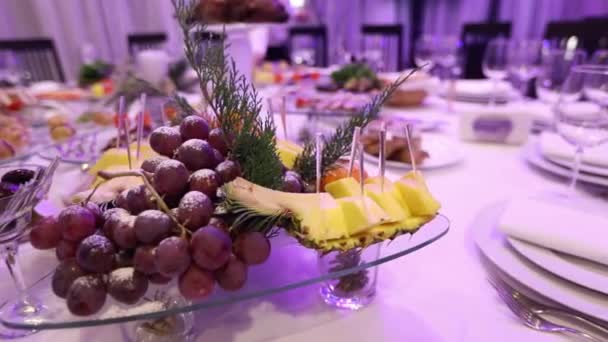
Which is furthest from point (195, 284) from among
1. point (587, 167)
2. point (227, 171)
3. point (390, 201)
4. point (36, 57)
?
point (36, 57)

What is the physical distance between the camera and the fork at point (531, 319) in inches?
17.7

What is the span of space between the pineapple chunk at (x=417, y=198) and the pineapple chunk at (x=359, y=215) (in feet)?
0.16

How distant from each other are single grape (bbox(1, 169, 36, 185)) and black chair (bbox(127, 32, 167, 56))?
2.71 m

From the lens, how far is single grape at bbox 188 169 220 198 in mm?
444

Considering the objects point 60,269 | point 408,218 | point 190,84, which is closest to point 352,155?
point 408,218

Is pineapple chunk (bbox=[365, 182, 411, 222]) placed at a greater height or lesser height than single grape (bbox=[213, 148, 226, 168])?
lesser

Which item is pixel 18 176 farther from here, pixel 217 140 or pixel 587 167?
pixel 587 167

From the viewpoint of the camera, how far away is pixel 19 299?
38 centimetres

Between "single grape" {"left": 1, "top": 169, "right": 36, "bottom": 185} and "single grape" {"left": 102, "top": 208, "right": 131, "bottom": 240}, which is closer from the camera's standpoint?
"single grape" {"left": 102, "top": 208, "right": 131, "bottom": 240}

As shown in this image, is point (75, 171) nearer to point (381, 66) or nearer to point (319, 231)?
point (319, 231)

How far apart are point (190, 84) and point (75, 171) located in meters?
1.11

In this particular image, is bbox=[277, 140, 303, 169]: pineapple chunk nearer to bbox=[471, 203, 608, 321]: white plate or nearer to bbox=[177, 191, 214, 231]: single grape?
bbox=[177, 191, 214, 231]: single grape

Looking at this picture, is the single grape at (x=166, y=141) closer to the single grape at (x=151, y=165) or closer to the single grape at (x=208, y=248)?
the single grape at (x=151, y=165)

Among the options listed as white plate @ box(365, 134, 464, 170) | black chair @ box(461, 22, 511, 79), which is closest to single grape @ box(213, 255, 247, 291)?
white plate @ box(365, 134, 464, 170)
